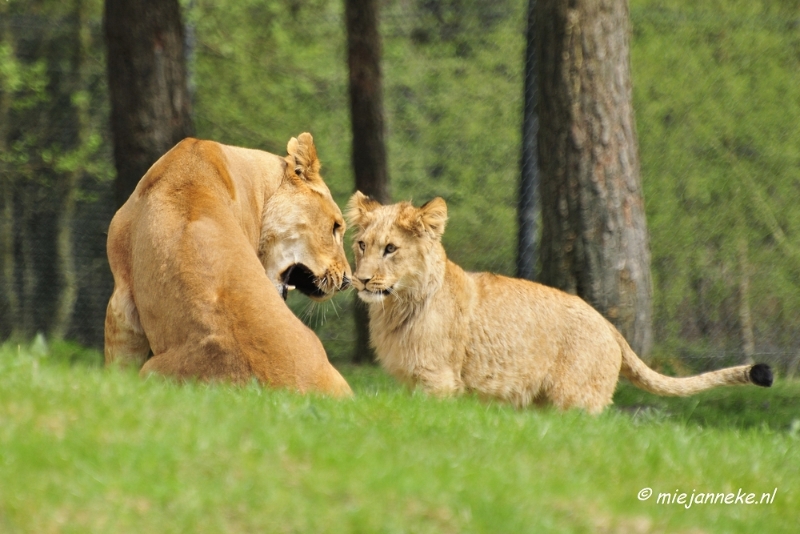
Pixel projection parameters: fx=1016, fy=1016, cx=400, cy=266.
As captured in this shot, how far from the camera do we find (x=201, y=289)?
477 cm

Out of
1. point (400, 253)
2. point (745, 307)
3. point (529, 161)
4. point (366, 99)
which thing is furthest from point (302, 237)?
point (745, 307)

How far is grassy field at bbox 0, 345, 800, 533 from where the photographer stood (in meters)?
3.23

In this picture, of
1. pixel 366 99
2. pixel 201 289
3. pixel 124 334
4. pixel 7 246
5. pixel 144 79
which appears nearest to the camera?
pixel 201 289

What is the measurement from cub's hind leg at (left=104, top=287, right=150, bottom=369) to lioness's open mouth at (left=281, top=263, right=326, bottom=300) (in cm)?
91

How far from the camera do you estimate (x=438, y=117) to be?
10.8 m

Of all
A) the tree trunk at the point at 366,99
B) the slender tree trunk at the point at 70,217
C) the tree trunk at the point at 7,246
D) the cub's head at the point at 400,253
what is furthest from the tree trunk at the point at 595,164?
the tree trunk at the point at 7,246

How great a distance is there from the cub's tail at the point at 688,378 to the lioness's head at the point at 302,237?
2.00 metres

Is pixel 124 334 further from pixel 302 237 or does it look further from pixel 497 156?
pixel 497 156

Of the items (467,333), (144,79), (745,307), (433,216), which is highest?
(144,79)

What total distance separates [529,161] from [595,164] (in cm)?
149

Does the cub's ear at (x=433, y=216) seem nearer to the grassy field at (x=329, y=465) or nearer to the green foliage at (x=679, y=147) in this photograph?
the grassy field at (x=329, y=465)

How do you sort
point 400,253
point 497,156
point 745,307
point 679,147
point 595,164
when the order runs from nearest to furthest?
point 400,253 → point 595,164 → point 745,307 → point 679,147 → point 497,156

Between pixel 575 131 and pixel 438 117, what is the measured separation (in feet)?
10.6

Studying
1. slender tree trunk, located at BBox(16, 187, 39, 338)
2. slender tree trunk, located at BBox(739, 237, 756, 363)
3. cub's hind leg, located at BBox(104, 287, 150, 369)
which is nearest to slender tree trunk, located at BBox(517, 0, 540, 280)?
slender tree trunk, located at BBox(739, 237, 756, 363)
